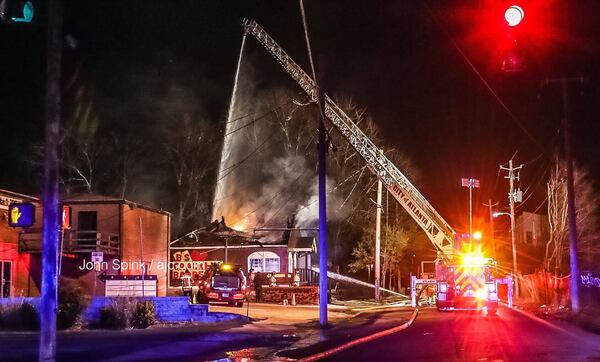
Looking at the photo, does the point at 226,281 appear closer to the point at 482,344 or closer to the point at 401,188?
the point at 401,188

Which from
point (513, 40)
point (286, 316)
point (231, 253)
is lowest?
point (286, 316)

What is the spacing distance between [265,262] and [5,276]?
1749cm

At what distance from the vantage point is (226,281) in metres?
30.9

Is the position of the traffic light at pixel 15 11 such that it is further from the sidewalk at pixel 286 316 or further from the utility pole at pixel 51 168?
the sidewalk at pixel 286 316

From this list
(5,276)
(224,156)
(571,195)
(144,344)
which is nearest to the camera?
(144,344)

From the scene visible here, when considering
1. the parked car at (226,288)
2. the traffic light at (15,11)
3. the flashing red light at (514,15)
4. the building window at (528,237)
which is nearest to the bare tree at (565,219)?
the building window at (528,237)

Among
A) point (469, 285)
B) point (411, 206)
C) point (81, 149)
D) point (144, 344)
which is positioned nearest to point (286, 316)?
point (469, 285)

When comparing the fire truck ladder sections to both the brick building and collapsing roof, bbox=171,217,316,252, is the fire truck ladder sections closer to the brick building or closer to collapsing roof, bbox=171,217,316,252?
collapsing roof, bbox=171,217,316,252

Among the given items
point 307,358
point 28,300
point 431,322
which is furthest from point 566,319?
point 28,300

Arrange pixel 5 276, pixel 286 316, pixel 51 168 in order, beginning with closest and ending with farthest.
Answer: pixel 51 168 < pixel 286 316 < pixel 5 276

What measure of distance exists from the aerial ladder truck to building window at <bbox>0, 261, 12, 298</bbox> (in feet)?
48.0

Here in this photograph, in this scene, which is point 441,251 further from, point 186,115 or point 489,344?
point 186,115

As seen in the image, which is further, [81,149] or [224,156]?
[224,156]

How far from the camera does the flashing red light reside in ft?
30.5
